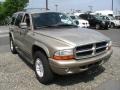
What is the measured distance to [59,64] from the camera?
230 inches

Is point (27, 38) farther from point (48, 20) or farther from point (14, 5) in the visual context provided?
point (14, 5)

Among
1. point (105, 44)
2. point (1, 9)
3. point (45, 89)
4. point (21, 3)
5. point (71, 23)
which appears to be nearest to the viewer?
point (45, 89)

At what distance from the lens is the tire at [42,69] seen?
20.7 feet

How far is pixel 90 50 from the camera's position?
6.21m

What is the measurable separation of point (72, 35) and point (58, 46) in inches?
26.4

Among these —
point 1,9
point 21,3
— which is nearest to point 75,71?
point 21,3

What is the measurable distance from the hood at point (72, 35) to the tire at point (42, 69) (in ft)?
1.85

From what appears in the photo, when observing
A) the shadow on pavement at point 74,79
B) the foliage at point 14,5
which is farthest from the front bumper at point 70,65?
the foliage at point 14,5

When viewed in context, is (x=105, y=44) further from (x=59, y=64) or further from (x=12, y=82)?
(x=12, y=82)

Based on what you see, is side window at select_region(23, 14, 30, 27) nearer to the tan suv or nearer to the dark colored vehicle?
the tan suv

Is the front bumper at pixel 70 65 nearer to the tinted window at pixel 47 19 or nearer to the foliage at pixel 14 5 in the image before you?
the tinted window at pixel 47 19

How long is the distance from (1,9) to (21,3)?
6.98m

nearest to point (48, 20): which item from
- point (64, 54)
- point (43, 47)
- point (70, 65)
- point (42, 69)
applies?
point (43, 47)

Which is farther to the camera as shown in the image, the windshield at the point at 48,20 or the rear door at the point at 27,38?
the windshield at the point at 48,20
